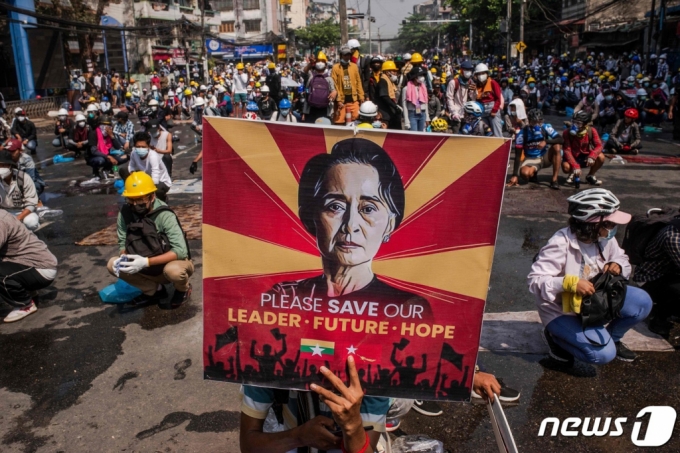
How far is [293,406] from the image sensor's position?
7.54 feet

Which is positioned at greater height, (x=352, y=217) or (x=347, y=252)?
(x=352, y=217)

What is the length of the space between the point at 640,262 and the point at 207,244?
412cm

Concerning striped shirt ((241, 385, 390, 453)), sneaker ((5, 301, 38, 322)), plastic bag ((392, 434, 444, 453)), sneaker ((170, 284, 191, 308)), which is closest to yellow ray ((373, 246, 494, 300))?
striped shirt ((241, 385, 390, 453))

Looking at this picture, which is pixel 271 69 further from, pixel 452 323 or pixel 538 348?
pixel 452 323

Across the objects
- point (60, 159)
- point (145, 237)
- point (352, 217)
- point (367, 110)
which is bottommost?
point (60, 159)

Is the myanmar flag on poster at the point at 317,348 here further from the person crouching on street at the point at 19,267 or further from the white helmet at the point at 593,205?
the person crouching on street at the point at 19,267

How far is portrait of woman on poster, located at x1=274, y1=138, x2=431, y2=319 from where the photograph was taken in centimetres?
190

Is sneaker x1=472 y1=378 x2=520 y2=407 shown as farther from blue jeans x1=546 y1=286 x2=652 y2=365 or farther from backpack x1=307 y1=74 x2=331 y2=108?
backpack x1=307 y1=74 x2=331 y2=108

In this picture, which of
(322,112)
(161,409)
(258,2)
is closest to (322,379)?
(161,409)

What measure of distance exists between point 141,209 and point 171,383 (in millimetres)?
1691

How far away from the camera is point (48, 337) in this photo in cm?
496

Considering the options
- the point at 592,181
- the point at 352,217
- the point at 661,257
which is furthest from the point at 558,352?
the point at 592,181

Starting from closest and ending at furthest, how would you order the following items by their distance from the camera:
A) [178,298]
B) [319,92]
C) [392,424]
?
[392,424] < [178,298] < [319,92]

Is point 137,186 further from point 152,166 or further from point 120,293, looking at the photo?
point 152,166
